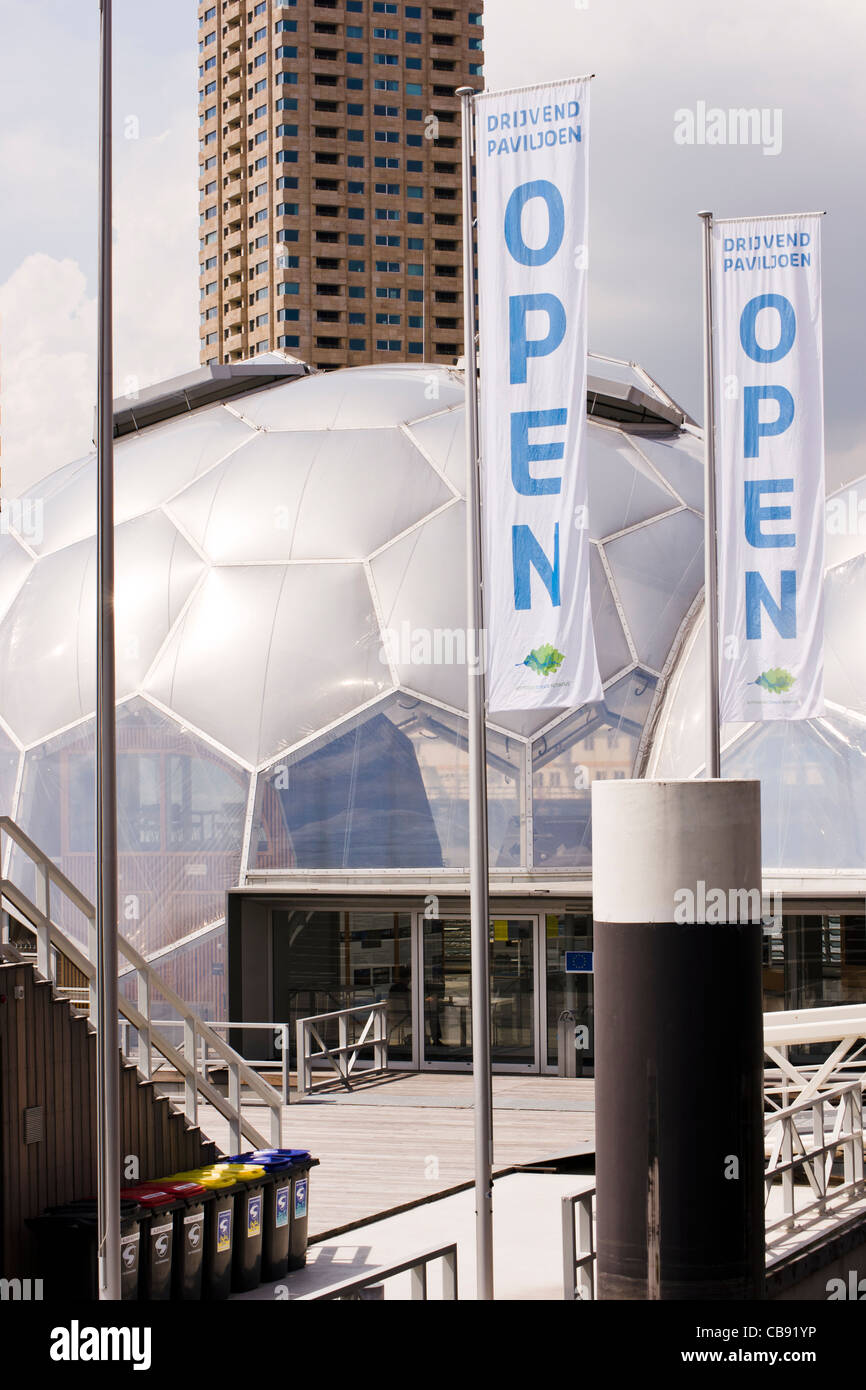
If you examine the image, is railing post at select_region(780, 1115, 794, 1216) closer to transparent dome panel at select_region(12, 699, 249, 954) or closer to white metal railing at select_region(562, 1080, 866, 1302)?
white metal railing at select_region(562, 1080, 866, 1302)

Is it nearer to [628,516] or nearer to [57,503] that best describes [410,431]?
[628,516]

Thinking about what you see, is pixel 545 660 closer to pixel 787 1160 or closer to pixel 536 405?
pixel 536 405

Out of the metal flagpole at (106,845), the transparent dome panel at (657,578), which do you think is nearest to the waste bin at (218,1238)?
the metal flagpole at (106,845)

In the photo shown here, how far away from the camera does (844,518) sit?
20984 mm

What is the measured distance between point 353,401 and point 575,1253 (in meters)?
14.7

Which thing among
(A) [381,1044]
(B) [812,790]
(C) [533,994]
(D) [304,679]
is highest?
(D) [304,679]

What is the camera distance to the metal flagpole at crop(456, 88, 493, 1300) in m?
9.88

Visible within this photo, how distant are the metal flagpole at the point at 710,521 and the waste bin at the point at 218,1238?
4.59 meters

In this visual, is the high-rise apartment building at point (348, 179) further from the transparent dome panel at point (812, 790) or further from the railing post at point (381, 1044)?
the railing post at point (381, 1044)

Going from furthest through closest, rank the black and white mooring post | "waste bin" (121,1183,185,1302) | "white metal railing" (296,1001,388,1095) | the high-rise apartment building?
the high-rise apartment building < "white metal railing" (296,1001,388,1095) < "waste bin" (121,1183,185,1302) < the black and white mooring post

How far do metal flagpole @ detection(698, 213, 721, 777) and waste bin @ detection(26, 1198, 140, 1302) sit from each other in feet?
17.4

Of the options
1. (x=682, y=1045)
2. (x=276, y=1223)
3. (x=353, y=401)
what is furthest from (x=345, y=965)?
(x=682, y=1045)

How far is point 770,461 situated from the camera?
14289 mm

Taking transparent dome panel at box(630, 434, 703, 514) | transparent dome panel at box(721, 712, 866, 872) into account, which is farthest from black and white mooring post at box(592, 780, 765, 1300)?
transparent dome panel at box(630, 434, 703, 514)
